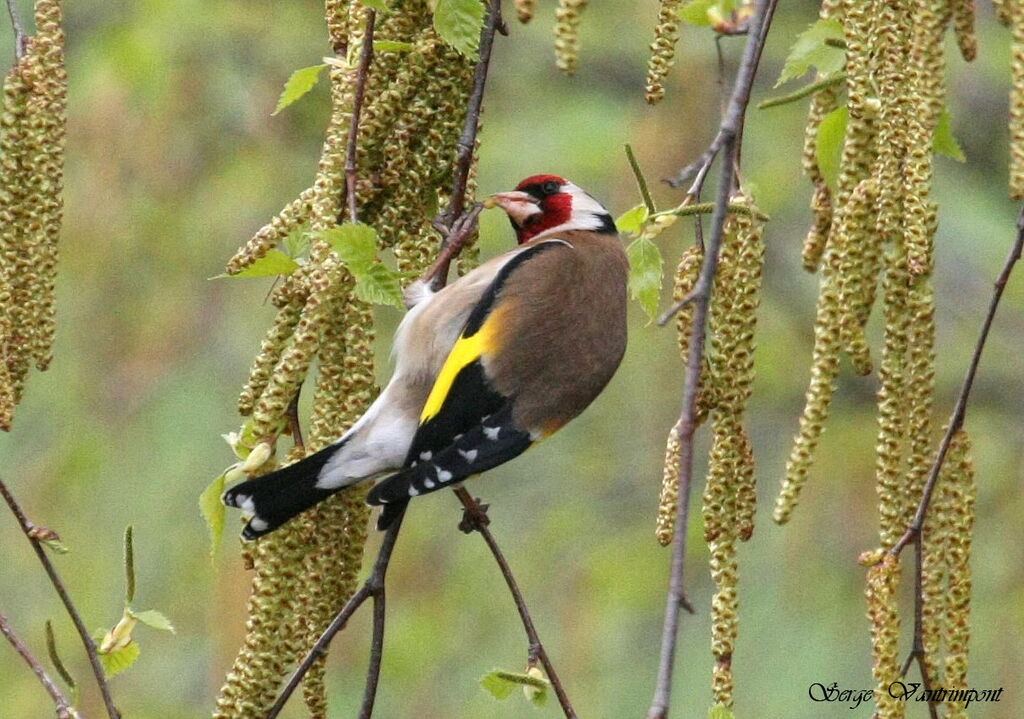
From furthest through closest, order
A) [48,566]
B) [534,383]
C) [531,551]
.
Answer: [531,551] < [534,383] < [48,566]

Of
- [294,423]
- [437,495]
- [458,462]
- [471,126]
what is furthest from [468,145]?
[437,495]

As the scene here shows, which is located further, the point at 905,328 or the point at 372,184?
the point at 372,184

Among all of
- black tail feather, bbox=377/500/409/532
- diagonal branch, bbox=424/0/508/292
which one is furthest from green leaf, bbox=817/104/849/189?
black tail feather, bbox=377/500/409/532

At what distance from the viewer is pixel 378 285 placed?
1992 mm

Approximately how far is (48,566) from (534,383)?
1.03 metres

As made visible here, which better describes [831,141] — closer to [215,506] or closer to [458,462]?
[458,462]

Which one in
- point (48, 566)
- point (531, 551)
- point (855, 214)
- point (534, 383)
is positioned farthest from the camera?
point (531, 551)

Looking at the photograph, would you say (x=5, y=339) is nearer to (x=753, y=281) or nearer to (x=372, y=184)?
(x=372, y=184)

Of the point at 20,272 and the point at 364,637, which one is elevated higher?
the point at 20,272

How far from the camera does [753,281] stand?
1.98 m

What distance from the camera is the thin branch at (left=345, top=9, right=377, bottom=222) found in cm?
201

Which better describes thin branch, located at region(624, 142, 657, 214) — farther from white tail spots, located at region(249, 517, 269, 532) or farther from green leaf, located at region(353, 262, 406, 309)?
white tail spots, located at region(249, 517, 269, 532)

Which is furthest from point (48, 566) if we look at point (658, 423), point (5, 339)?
point (658, 423)

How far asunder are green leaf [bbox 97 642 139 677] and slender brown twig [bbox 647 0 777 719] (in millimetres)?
1013
